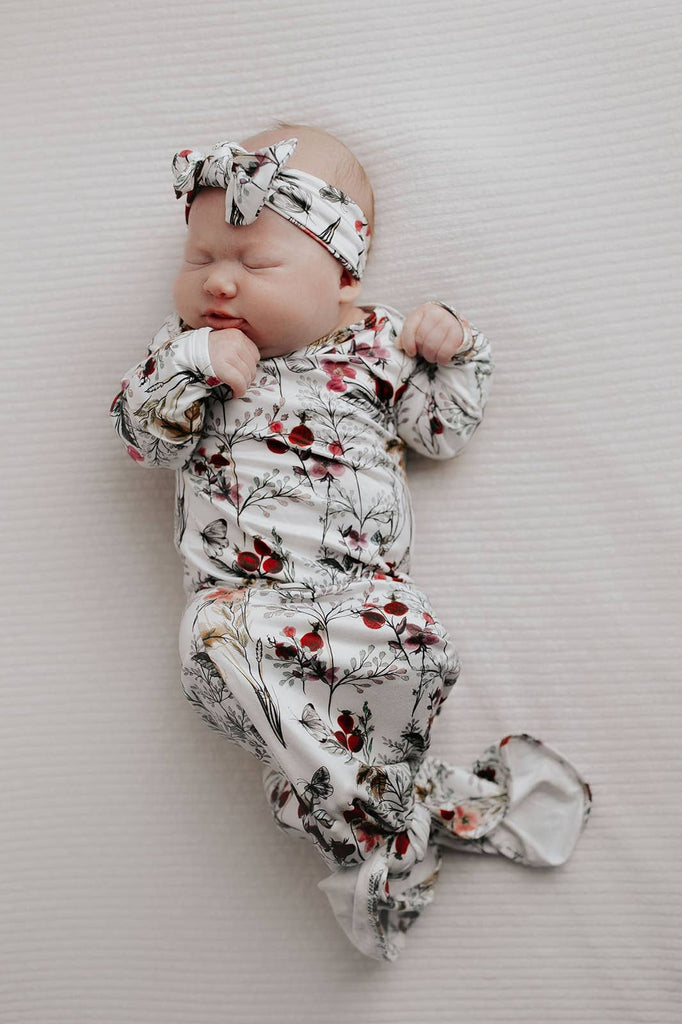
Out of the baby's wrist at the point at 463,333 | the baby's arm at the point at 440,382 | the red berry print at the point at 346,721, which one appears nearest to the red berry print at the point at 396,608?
the red berry print at the point at 346,721

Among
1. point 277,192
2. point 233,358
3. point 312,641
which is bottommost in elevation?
point 312,641

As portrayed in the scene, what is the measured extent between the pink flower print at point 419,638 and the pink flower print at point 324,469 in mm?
213

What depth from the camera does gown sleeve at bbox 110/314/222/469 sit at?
112cm

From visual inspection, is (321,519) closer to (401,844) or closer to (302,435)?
(302,435)

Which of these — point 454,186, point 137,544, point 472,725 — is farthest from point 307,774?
point 454,186

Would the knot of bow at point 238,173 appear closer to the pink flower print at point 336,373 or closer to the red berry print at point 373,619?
the pink flower print at point 336,373

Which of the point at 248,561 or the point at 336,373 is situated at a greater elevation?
the point at 336,373

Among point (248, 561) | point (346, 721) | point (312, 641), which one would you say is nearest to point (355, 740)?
point (346, 721)

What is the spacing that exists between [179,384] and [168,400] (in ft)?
0.08

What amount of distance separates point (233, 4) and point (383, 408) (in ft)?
2.16

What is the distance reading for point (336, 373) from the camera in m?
1.19

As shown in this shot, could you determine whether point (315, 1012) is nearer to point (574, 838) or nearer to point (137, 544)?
point (574, 838)

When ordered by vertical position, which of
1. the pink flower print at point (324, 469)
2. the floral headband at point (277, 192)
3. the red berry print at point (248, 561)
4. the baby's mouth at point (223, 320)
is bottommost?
the red berry print at point (248, 561)

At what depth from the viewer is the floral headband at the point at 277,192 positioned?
109cm
